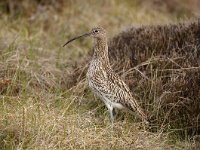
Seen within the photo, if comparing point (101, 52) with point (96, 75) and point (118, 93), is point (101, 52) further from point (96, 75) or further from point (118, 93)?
point (118, 93)

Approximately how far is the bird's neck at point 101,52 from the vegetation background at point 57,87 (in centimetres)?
47

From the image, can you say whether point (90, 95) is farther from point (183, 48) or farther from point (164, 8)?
point (164, 8)

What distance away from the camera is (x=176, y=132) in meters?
7.09

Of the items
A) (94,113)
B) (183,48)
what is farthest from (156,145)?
(183,48)

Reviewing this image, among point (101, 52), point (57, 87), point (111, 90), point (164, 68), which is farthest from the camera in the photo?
point (57, 87)

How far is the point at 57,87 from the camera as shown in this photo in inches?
309

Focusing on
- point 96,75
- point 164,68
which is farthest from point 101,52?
point 164,68

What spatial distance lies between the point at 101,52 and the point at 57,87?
853mm

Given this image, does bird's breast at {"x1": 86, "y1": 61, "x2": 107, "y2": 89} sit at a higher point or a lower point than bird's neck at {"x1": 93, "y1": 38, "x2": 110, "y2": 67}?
lower

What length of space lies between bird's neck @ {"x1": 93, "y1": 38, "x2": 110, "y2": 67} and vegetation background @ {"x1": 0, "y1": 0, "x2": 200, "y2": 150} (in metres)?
0.47

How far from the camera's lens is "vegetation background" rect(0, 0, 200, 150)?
6.18m

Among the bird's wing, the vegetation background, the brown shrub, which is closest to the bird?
the bird's wing

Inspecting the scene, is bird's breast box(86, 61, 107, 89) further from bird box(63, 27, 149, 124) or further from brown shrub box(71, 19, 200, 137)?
brown shrub box(71, 19, 200, 137)

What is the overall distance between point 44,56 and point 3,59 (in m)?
0.93
